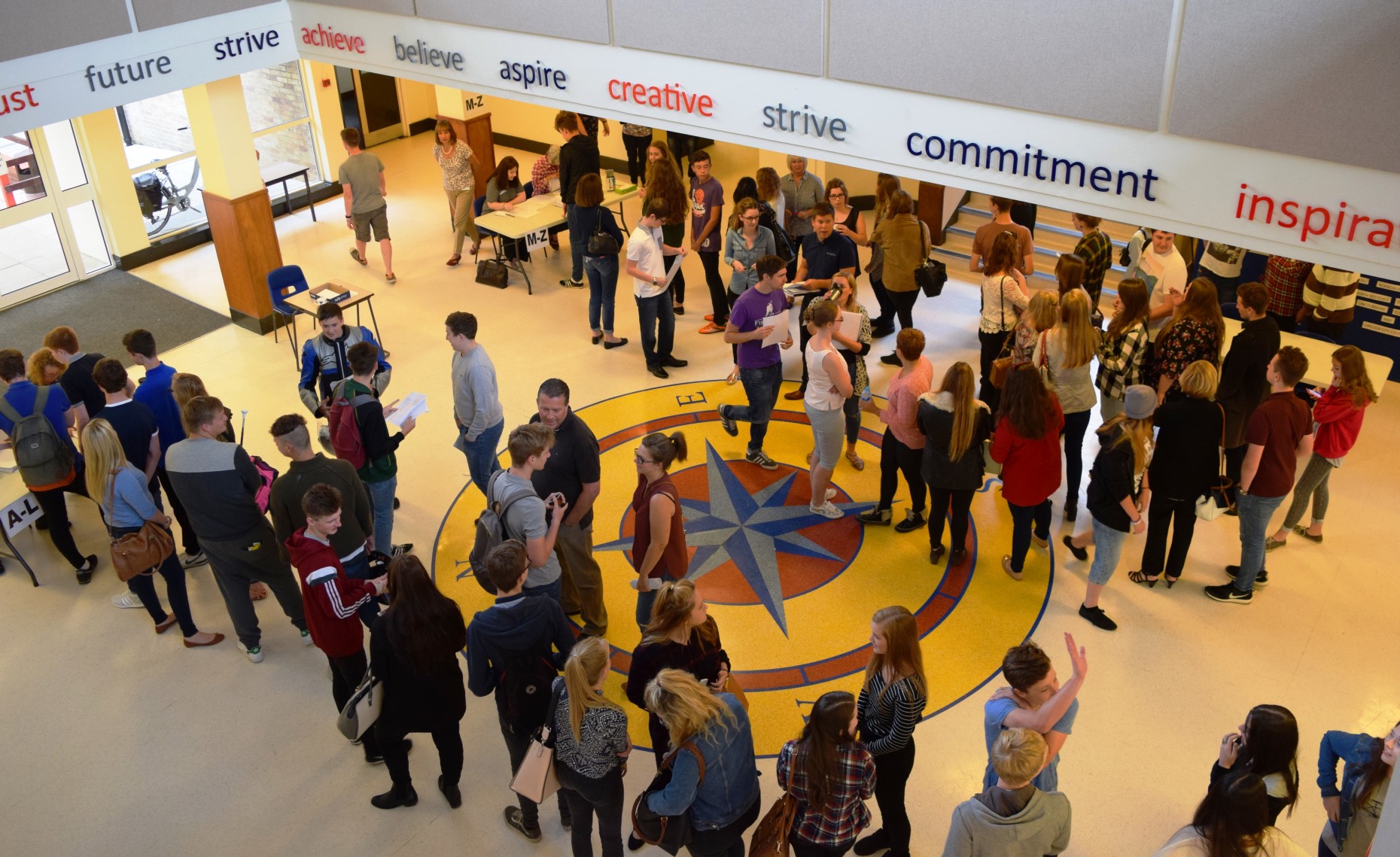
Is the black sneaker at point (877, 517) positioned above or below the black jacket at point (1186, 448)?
below

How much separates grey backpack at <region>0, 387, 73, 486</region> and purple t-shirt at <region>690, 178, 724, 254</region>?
5047 mm

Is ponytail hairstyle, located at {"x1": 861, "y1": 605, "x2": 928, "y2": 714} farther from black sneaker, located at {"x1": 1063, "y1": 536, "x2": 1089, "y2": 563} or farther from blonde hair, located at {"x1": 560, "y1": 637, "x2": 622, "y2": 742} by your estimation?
black sneaker, located at {"x1": 1063, "y1": 536, "x2": 1089, "y2": 563}

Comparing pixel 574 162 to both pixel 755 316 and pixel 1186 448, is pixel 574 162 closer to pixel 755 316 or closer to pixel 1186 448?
pixel 755 316

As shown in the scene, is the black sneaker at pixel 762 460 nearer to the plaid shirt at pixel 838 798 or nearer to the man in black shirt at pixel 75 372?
the plaid shirt at pixel 838 798

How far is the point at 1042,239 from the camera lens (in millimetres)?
11141

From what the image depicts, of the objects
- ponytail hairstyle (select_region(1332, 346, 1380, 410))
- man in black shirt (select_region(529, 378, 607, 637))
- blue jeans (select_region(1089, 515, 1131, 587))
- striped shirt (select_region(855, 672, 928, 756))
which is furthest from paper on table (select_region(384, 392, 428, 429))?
ponytail hairstyle (select_region(1332, 346, 1380, 410))

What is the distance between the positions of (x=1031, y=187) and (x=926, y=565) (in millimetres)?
2585

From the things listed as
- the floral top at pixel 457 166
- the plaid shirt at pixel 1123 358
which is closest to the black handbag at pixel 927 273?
the plaid shirt at pixel 1123 358

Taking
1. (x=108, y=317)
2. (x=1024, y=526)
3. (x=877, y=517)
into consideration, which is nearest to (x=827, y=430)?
(x=877, y=517)

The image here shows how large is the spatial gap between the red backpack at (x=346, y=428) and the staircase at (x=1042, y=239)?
21.3ft

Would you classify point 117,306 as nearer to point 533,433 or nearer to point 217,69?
point 217,69

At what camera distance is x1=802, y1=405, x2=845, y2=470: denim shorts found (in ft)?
22.3

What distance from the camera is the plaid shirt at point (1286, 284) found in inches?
321

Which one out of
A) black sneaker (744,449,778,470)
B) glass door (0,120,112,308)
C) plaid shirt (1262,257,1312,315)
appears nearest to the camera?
black sneaker (744,449,778,470)
